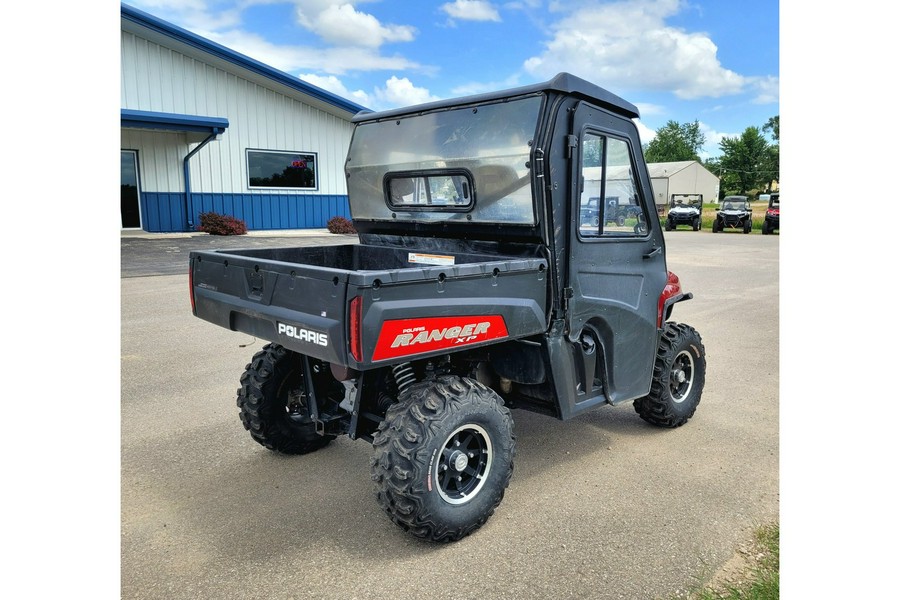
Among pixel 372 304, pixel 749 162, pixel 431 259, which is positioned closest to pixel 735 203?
pixel 431 259

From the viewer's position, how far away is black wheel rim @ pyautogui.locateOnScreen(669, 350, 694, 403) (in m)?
4.73

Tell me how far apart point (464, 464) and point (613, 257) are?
5.22 feet

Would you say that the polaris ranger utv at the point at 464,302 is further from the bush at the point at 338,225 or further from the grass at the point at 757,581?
the bush at the point at 338,225

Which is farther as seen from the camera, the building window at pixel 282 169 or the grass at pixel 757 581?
the building window at pixel 282 169

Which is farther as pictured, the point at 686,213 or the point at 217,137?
the point at 686,213

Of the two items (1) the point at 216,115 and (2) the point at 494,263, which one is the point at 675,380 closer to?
(2) the point at 494,263

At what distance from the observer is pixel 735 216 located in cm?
2991

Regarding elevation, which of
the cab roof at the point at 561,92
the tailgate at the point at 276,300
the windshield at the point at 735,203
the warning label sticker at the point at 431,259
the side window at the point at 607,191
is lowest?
the tailgate at the point at 276,300

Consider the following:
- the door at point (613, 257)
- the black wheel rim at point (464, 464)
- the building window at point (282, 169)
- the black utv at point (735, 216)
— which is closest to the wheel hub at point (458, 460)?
the black wheel rim at point (464, 464)

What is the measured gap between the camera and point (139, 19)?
1630cm

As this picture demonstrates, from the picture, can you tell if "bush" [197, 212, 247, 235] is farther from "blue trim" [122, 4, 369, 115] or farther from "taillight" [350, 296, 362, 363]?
"taillight" [350, 296, 362, 363]

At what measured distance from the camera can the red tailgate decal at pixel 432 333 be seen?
283 cm

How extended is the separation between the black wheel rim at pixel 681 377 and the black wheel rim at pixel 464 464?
6.25ft

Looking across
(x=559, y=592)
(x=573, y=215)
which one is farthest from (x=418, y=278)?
(x=559, y=592)
